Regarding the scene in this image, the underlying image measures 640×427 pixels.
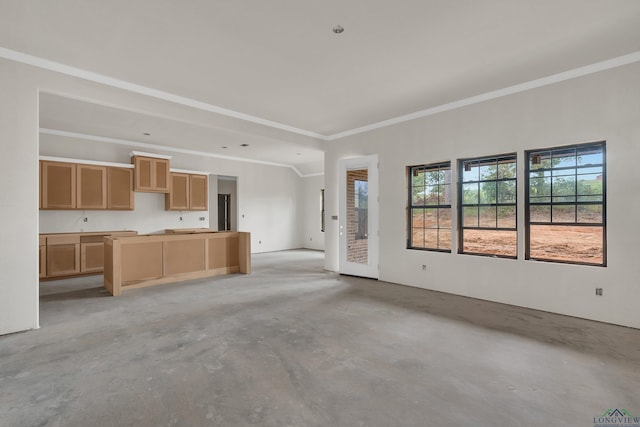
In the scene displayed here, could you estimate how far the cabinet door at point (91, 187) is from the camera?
6402 mm

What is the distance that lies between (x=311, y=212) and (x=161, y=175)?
5.15 meters

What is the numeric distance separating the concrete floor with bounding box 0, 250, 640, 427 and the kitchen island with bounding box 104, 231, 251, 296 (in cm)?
83

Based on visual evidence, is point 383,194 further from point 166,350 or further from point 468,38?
point 166,350

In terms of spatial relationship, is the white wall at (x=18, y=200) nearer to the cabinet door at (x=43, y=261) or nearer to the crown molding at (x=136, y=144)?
the cabinet door at (x=43, y=261)

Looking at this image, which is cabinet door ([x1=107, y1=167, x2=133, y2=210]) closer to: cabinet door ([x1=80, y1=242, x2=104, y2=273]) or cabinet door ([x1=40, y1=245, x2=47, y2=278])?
cabinet door ([x1=80, y1=242, x2=104, y2=273])

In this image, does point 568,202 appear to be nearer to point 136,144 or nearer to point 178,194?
point 178,194

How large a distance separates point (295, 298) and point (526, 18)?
13.8ft

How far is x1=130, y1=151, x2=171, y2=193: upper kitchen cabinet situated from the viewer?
7074 millimetres

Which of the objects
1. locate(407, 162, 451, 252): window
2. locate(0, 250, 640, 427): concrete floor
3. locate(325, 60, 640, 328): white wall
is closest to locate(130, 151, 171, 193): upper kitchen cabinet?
locate(0, 250, 640, 427): concrete floor

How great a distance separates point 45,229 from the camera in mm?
6266

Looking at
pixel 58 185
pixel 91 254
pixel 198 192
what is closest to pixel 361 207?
pixel 198 192

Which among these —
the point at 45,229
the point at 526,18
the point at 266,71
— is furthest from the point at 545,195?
the point at 45,229

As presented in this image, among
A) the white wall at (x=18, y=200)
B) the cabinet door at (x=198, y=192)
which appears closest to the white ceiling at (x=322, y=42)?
the white wall at (x=18, y=200)

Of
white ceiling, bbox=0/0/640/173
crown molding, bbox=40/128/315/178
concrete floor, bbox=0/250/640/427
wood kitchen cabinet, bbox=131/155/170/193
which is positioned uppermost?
white ceiling, bbox=0/0/640/173
